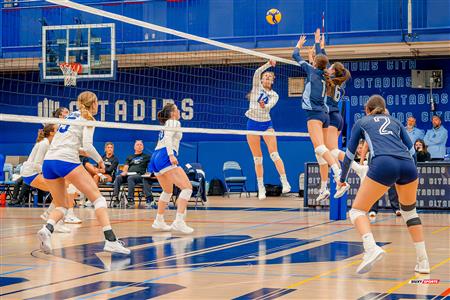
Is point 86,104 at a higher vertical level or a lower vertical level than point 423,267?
higher

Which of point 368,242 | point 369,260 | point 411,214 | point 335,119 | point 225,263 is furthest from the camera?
point 335,119

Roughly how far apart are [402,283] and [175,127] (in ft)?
17.1

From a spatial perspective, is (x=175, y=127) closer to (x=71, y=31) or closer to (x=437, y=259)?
(x=437, y=259)

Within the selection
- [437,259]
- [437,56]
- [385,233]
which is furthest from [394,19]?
[437,259]

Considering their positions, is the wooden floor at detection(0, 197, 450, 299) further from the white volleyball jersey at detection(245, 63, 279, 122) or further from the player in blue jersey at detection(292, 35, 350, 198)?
the white volleyball jersey at detection(245, 63, 279, 122)

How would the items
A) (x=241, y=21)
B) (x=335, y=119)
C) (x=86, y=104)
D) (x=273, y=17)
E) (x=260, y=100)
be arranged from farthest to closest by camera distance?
(x=241, y=21) → (x=273, y=17) → (x=260, y=100) → (x=335, y=119) → (x=86, y=104)

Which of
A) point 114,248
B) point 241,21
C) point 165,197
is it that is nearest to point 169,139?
point 165,197

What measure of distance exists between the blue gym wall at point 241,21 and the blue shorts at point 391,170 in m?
15.6

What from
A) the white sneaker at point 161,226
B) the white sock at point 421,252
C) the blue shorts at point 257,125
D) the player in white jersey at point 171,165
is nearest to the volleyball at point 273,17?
the blue shorts at point 257,125

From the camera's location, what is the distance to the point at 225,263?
895 cm

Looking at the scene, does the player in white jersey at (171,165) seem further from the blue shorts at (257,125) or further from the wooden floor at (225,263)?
the blue shorts at (257,125)

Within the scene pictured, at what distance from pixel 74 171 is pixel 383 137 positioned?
3.66 m

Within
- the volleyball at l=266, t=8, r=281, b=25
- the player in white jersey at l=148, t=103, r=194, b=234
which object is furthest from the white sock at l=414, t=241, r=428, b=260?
the volleyball at l=266, t=8, r=281, b=25

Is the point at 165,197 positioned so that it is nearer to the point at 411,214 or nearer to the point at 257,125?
the point at 257,125
